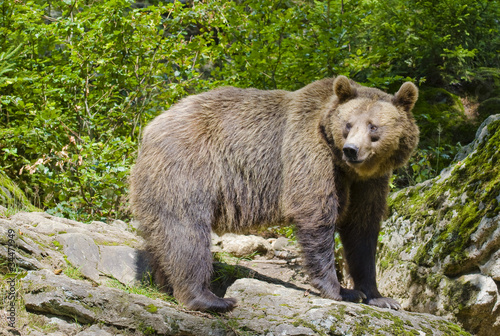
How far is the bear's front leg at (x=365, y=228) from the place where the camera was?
525 centimetres

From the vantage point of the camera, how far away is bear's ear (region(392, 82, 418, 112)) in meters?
5.04

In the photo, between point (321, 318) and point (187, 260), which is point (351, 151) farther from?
point (187, 260)

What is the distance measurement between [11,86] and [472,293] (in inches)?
281

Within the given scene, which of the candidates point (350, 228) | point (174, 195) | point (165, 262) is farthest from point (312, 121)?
point (165, 262)

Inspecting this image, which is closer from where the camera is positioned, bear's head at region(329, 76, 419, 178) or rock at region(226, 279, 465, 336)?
rock at region(226, 279, 465, 336)

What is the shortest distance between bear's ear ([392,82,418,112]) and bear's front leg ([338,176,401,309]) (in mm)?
785

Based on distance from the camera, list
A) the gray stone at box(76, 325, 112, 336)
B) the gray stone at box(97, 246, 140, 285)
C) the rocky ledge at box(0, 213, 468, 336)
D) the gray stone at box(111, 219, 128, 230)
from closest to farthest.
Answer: the gray stone at box(76, 325, 112, 336) → the rocky ledge at box(0, 213, 468, 336) → the gray stone at box(97, 246, 140, 285) → the gray stone at box(111, 219, 128, 230)

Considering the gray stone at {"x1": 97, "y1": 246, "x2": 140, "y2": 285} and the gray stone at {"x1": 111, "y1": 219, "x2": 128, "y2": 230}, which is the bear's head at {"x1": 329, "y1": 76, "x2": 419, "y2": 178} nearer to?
the gray stone at {"x1": 97, "y1": 246, "x2": 140, "y2": 285}

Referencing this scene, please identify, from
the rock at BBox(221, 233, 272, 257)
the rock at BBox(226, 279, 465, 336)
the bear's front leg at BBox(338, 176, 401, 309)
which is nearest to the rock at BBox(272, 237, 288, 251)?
the rock at BBox(221, 233, 272, 257)

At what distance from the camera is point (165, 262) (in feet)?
16.1

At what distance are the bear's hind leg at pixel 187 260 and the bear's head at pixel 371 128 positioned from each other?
5.39 feet

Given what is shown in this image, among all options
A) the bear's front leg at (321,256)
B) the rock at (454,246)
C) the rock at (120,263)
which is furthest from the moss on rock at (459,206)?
the rock at (120,263)

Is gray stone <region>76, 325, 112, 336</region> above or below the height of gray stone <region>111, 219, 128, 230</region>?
above

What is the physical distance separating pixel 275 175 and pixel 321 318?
1641 millimetres
